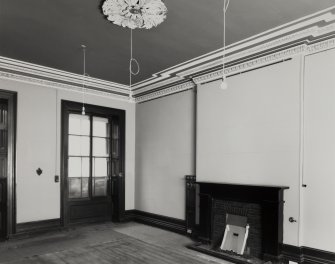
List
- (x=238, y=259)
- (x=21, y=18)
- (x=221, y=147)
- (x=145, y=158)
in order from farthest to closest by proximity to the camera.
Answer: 1. (x=145, y=158)
2. (x=221, y=147)
3. (x=238, y=259)
4. (x=21, y=18)

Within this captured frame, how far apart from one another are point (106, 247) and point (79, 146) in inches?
138

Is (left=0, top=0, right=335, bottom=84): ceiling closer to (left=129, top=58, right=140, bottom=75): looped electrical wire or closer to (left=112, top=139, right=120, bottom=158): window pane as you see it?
(left=129, top=58, right=140, bottom=75): looped electrical wire

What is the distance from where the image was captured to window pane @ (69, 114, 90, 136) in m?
6.11

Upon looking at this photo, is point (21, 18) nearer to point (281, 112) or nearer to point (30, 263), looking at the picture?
point (30, 263)

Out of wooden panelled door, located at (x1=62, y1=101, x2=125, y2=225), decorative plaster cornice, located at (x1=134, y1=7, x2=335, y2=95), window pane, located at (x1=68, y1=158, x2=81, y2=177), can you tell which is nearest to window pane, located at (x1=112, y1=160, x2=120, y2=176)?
wooden panelled door, located at (x1=62, y1=101, x2=125, y2=225)

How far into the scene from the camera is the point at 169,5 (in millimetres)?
3123

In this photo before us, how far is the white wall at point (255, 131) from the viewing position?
3.91m

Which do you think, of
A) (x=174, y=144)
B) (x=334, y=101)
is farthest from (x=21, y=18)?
(x=334, y=101)

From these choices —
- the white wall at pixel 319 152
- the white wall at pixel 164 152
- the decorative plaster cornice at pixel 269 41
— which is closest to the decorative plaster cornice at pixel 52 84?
the white wall at pixel 164 152

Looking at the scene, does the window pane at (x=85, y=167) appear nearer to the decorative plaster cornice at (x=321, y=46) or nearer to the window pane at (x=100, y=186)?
the window pane at (x=100, y=186)

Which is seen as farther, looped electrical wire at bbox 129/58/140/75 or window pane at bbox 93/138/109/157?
window pane at bbox 93/138/109/157

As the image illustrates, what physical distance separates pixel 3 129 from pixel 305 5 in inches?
188

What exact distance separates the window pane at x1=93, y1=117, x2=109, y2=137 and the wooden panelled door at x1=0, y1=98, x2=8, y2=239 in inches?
69.9

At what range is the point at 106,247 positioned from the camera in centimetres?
299
